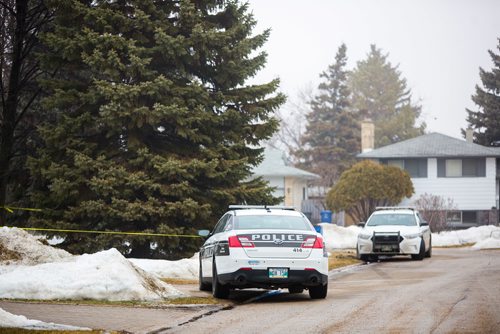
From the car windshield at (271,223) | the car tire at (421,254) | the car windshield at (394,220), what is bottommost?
the car tire at (421,254)

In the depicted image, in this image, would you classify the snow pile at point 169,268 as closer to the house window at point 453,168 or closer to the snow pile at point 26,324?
the snow pile at point 26,324

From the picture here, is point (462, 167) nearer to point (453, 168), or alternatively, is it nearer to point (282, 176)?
point (453, 168)

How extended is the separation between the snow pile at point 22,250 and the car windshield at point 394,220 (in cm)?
1645

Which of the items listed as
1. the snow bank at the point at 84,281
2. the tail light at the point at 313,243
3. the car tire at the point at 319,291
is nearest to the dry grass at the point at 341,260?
the car tire at the point at 319,291

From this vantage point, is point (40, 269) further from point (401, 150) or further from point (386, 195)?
point (401, 150)

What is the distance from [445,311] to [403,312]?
0.61 metres

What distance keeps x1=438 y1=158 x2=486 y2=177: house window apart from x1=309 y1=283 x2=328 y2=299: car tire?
50.7 m

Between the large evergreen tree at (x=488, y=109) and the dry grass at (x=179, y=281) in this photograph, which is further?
the large evergreen tree at (x=488, y=109)

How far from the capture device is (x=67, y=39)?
2941 centimetres

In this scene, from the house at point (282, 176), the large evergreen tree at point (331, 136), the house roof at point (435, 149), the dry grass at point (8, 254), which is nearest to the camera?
the dry grass at point (8, 254)

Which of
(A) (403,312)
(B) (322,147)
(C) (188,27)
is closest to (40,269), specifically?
(A) (403,312)

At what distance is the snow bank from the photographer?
1549 centimetres

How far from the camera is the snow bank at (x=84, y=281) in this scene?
50.8ft

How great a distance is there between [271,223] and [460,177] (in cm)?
5073
